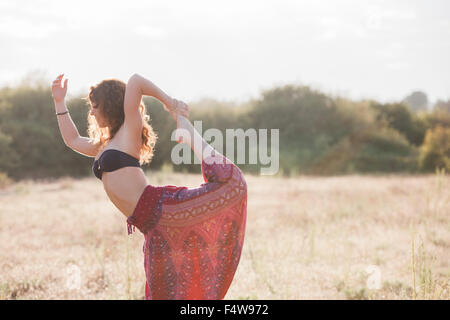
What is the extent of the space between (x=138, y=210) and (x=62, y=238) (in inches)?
190

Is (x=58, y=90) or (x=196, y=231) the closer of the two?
(x=196, y=231)

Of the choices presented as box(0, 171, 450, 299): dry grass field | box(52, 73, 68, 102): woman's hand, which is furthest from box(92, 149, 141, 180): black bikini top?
box(0, 171, 450, 299): dry grass field

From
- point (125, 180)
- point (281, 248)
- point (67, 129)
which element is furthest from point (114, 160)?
point (281, 248)

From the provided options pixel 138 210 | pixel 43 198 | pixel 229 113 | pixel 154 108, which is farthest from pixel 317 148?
pixel 138 210

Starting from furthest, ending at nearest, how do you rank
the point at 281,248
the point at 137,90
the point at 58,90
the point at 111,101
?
the point at 281,248 < the point at 58,90 < the point at 111,101 < the point at 137,90

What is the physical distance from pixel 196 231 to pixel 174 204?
0.17 meters

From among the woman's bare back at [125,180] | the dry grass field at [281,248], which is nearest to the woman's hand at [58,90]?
the woman's bare back at [125,180]

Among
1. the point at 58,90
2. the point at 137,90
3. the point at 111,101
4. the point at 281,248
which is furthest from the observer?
the point at 281,248

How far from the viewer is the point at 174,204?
6.91 ft

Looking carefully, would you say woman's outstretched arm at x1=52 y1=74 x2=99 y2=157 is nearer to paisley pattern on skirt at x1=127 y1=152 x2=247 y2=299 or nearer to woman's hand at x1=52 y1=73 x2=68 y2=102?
woman's hand at x1=52 y1=73 x2=68 y2=102

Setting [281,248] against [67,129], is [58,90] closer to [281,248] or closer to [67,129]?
[67,129]

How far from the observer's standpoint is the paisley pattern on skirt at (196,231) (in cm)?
209

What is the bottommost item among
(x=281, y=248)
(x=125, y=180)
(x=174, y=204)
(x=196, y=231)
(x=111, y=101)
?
(x=281, y=248)

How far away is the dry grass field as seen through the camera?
414 centimetres
